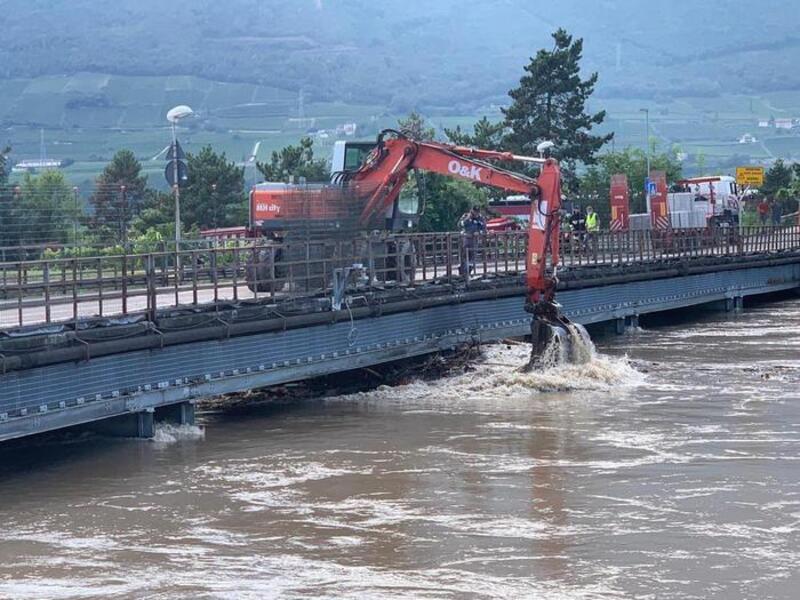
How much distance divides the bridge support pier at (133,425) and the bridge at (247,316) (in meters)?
0.02

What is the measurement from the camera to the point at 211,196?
66.5 metres

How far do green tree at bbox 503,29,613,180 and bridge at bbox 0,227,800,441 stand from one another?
1528 inches

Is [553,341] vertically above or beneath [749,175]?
beneath

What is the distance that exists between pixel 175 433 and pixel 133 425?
81cm

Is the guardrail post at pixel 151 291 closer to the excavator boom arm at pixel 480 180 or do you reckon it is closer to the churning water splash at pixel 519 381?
the churning water splash at pixel 519 381

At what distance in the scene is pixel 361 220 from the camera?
92.2 ft

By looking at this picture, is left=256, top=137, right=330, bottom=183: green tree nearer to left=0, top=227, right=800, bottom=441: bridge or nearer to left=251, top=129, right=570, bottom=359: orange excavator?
left=0, top=227, right=800, bottom=441: bridge

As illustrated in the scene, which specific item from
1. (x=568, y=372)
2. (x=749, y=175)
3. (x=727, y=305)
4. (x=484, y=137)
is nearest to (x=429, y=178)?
(x=727, y=305)

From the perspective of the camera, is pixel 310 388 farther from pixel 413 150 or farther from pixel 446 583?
pixel 446 583

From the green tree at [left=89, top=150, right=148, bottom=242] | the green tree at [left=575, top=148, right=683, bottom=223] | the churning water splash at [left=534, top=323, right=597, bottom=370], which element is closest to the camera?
the churning water splash at [left=534, top=323, right=597, bottom=370]

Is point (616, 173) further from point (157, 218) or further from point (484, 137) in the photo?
point (157, 218)

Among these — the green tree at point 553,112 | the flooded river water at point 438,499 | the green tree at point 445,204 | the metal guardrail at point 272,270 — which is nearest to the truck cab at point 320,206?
the metal guardrail at point 272,270

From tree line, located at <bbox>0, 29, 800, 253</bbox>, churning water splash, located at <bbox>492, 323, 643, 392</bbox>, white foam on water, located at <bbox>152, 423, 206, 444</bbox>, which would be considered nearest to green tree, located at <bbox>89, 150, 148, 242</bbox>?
tree line, located at <bbox>0, 29, 800, 253</bbox>

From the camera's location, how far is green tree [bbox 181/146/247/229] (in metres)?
66.0
